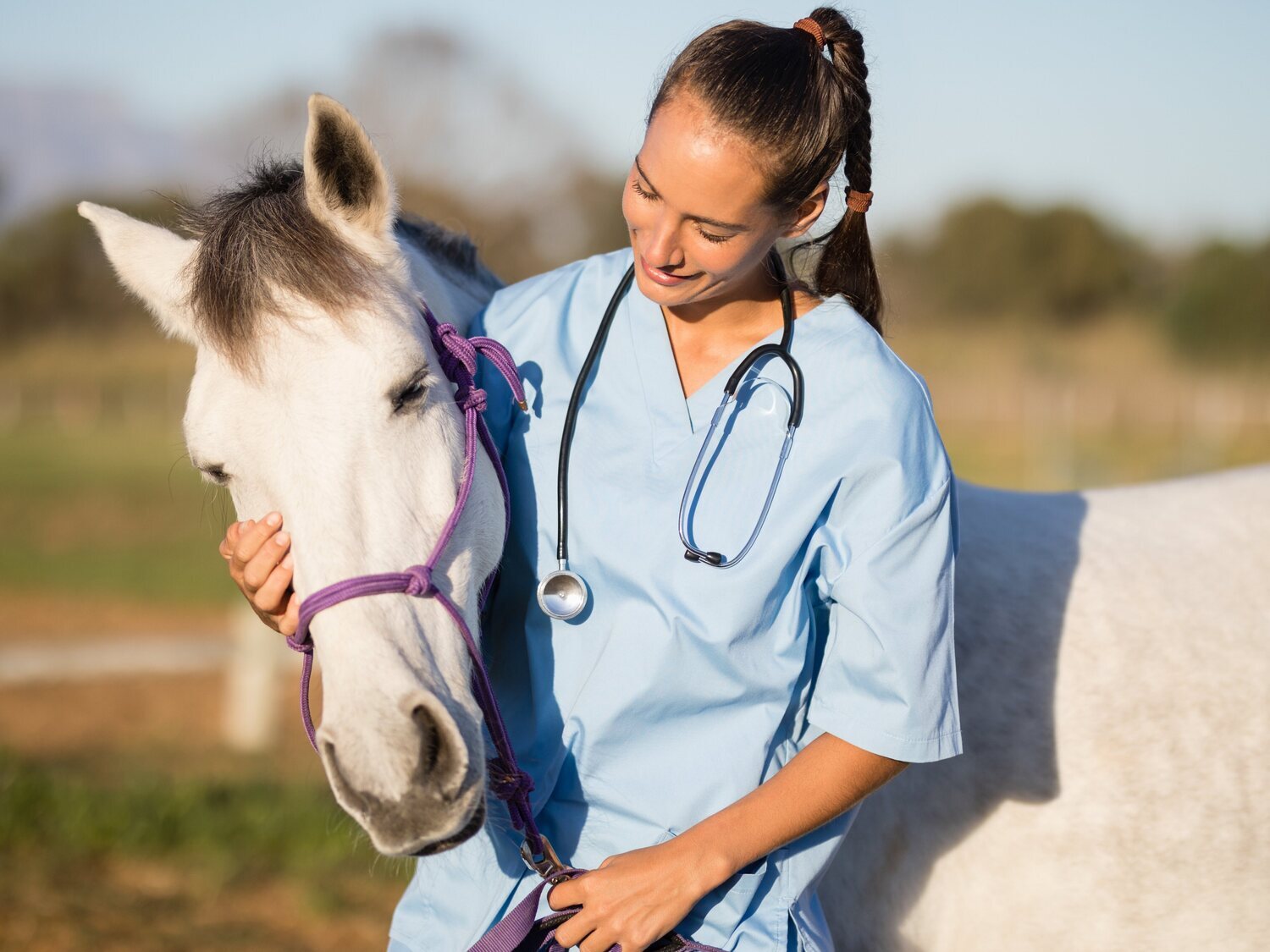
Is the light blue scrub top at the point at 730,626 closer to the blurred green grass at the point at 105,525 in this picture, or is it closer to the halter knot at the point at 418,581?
→ the halter knot at the point at 418,581

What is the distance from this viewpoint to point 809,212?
1686mm

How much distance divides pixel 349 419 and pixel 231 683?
18.8ft

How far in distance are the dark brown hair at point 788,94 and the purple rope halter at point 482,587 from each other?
1.52 feet

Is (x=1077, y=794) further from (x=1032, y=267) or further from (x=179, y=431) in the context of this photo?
(x=1032, y=267)

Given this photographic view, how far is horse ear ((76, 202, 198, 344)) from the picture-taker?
→ 172 centimetres

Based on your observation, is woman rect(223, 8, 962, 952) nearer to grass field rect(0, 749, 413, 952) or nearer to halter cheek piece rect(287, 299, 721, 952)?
halter cheek piece rect(287, 299, 721, 952)

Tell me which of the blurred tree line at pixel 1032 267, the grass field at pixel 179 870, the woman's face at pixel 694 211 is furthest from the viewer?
the blurred tree line at pixel 1032 267

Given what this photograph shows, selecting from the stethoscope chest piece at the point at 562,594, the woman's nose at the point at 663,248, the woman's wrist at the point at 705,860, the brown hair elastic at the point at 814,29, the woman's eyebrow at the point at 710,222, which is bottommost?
the woman's wrist at the point at 705,860

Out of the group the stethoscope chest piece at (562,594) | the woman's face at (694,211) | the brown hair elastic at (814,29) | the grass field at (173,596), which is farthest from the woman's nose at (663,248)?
the grass field at (173,596)

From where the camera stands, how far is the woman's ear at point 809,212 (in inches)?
65.2

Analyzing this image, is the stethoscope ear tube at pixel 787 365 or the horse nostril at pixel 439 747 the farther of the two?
the stethoscope ear tube at pixel 787 365

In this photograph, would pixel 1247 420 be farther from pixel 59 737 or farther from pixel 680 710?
pixel 680 710

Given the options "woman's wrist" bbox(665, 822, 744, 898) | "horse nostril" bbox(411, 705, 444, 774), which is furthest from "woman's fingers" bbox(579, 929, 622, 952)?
"horse nostril" bbox(411, 705, 444, 774)

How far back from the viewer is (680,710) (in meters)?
1.57
